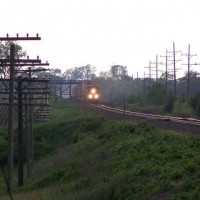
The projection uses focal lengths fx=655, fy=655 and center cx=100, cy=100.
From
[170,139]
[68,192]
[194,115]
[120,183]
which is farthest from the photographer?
[194,115]

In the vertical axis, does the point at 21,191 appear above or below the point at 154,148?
below

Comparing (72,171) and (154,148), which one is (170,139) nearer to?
(154,148)

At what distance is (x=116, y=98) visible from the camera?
325ft

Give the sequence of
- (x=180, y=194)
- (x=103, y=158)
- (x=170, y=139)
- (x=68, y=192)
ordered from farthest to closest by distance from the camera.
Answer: (x=103, y=158), (x=170, y=139), (x=68, y=192), (x=180, y=194)

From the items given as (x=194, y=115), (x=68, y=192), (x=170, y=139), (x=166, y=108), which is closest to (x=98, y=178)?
(x=68, y=192)

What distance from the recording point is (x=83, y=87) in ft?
260

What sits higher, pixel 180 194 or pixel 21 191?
pixel 180 194

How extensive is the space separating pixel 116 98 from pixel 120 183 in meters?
81.0

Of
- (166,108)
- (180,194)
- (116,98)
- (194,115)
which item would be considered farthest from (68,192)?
(116,98)

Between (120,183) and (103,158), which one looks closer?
(120,183)

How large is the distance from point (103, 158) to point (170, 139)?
307cm

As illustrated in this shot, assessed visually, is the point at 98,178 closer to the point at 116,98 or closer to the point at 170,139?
the point at 170,139

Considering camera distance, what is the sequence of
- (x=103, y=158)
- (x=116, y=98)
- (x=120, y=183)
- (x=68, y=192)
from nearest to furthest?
(x=120, y=183) < (x=68, y=192) < (x=103, y=158) < (x=116, y=98)

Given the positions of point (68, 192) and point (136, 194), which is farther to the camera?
point (68, 192)
